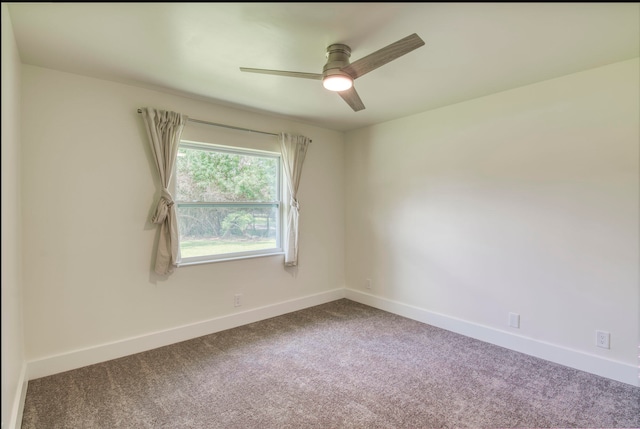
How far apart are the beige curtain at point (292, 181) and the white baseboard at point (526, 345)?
138 centimetres

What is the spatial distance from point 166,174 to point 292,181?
1484 mm

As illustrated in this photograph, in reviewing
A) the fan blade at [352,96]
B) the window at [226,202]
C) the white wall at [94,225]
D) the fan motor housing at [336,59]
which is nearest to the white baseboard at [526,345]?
the window at [226,202]

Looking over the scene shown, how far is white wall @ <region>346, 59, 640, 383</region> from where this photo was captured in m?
2.43

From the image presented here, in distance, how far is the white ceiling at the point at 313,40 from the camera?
5.79ft

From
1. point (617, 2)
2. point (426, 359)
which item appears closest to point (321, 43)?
point (617, 2)

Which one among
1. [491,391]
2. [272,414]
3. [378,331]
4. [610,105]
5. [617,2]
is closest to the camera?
[617,2]

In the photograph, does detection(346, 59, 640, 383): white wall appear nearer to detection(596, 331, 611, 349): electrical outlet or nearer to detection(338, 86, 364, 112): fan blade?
detection(596, 331, 611, 349): electrical outlet

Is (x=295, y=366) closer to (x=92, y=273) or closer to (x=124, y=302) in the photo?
(x=124, y=302)

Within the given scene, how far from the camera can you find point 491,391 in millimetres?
2293

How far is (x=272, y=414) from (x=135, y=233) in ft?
6.57

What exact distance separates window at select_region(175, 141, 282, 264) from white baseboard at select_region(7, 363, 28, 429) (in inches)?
54.9

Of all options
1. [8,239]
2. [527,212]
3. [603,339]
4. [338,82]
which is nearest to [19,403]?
[8,239]

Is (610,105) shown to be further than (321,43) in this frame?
Yes

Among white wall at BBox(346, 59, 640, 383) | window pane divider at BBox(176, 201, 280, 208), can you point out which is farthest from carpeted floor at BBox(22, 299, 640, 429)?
window pane divider at BBox(176, 201, 280, 208)
